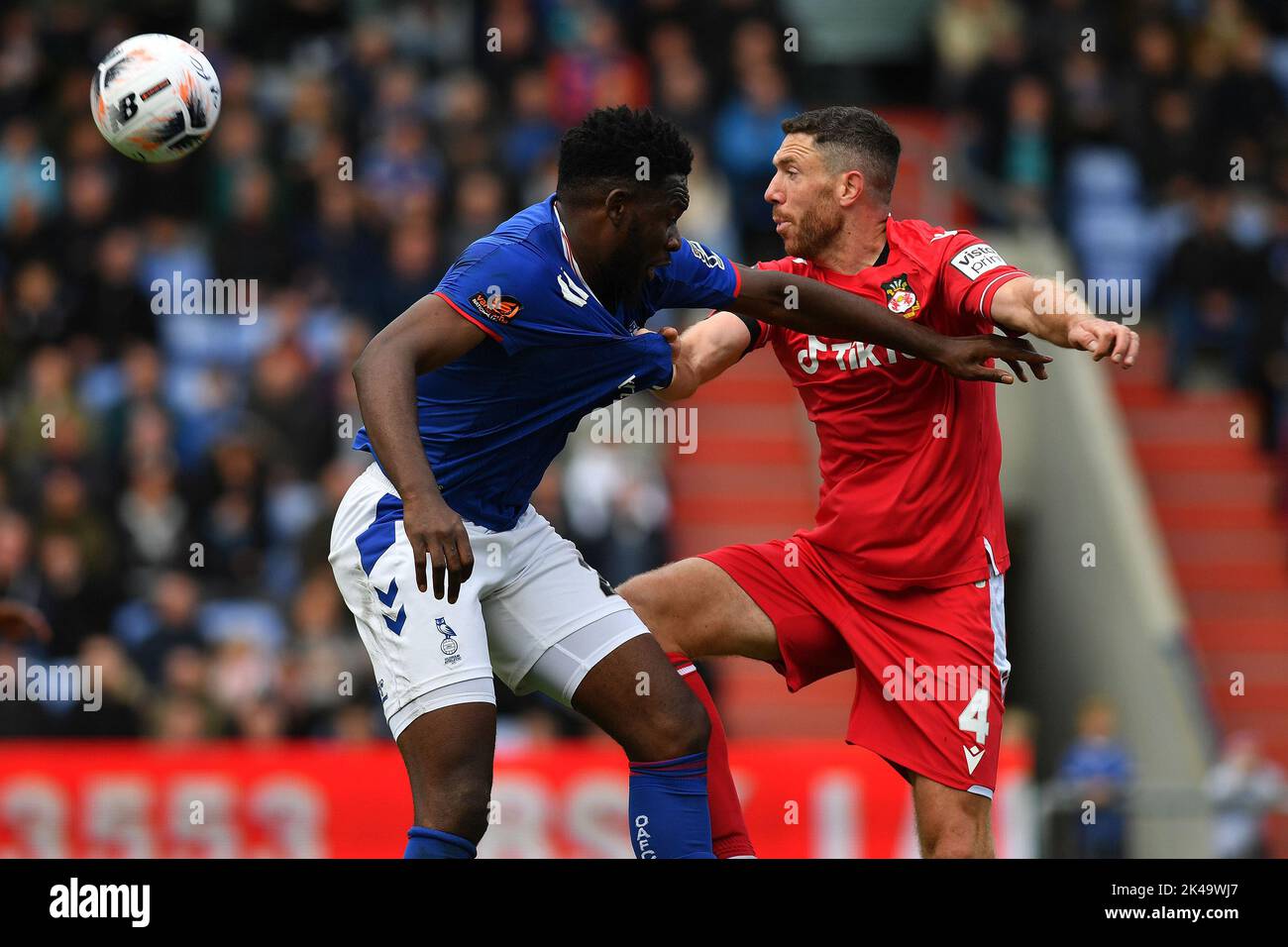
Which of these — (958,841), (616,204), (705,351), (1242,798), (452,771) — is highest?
(616,204)

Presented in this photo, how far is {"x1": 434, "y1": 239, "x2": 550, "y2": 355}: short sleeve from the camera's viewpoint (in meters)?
5.91

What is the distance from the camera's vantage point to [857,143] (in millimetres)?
7016

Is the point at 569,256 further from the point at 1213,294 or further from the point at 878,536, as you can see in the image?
the point at 1213,294

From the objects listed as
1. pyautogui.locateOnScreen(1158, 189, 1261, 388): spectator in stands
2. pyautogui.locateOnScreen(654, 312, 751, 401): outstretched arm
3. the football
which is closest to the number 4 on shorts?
pyautogui.locateOnScreen(654, 312, 751, 401): outstretched arm

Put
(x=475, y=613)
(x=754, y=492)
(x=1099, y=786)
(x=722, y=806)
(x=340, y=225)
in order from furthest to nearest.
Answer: (x=754, y=492) → (x=340, y=225) → (x=1099, y=786) → (x=722, y=806) → (x=475, y=613)

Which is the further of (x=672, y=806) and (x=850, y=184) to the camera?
(x=850, y=184)

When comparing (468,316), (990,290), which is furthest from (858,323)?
(468,316)

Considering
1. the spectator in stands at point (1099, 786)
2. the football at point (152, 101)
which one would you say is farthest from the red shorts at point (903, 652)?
the spectator in stands at point (1099, 786)

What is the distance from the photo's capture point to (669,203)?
6.10 meters

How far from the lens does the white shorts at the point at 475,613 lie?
6.06 m

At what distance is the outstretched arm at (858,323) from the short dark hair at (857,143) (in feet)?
1.90

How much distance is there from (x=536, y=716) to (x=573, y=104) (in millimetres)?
5673

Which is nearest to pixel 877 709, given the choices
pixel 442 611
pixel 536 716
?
pixel 442 611

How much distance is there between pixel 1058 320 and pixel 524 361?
170 centimetres
